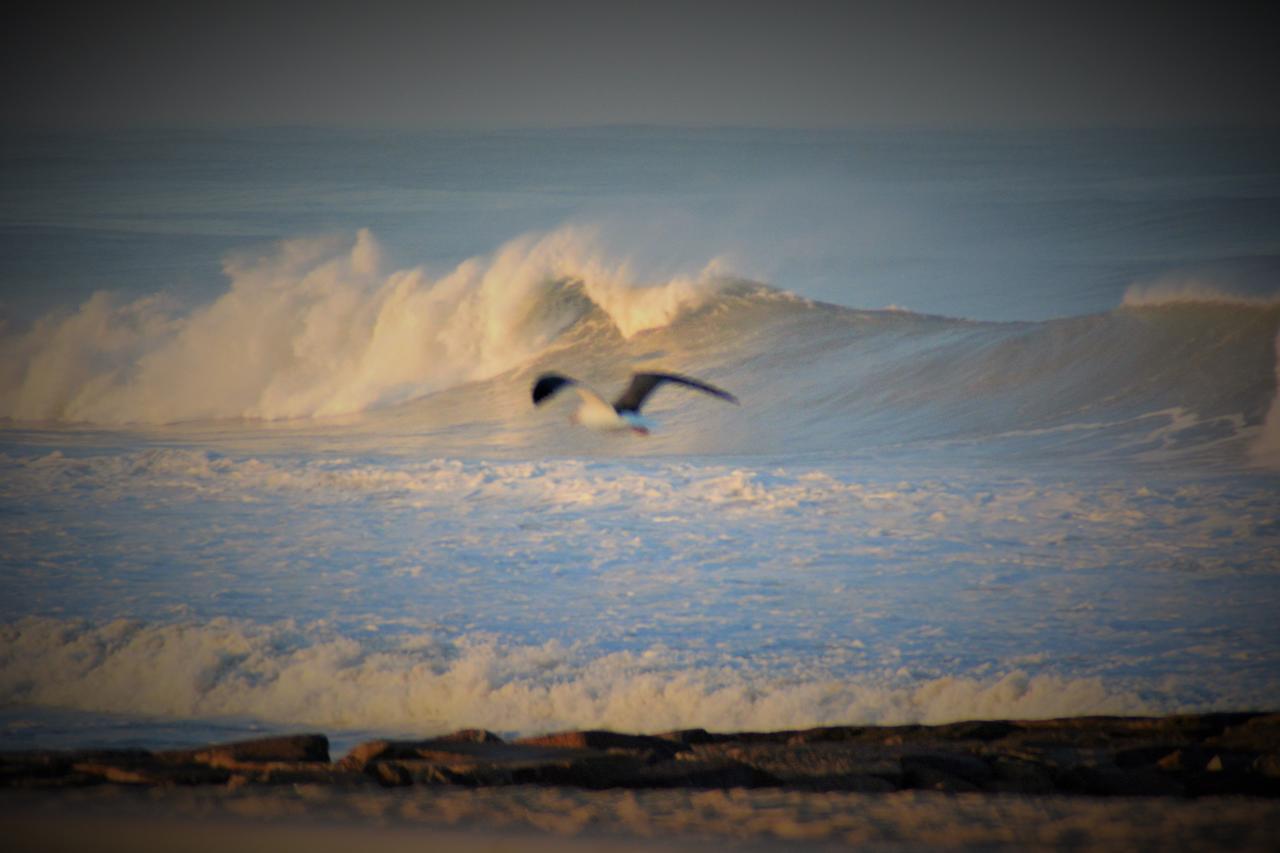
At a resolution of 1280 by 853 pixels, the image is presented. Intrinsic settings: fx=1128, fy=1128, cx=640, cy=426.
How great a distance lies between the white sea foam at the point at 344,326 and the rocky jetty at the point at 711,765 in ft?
31.1

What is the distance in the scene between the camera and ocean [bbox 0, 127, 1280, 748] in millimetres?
4461

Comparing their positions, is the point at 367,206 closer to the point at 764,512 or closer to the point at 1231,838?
the point at 764,512

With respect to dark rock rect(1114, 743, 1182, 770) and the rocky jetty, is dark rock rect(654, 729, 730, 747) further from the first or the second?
dark rock rect(1114, 743, 1182, 770)

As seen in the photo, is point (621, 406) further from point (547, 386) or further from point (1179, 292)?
point (1179, 292)

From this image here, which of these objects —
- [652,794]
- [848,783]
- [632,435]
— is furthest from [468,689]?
[632,435]

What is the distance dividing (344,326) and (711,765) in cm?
1104

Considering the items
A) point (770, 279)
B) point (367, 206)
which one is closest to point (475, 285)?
point (367, 206)

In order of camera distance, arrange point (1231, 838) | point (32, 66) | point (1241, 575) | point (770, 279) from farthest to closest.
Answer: point (770, 279)
point (32, 66)
point (1241, 575)
point (1231, 838)

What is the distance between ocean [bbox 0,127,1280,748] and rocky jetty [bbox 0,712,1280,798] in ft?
3.79

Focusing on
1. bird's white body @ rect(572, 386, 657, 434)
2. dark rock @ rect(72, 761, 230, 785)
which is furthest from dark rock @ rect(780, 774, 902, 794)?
bird's white body @ rect(572, 386, 657, 434)

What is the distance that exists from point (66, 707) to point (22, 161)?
8811 mm

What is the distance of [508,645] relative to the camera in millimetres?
4809

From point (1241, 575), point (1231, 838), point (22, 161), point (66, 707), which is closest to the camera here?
point (1231, 838)

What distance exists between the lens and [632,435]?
345 inches
